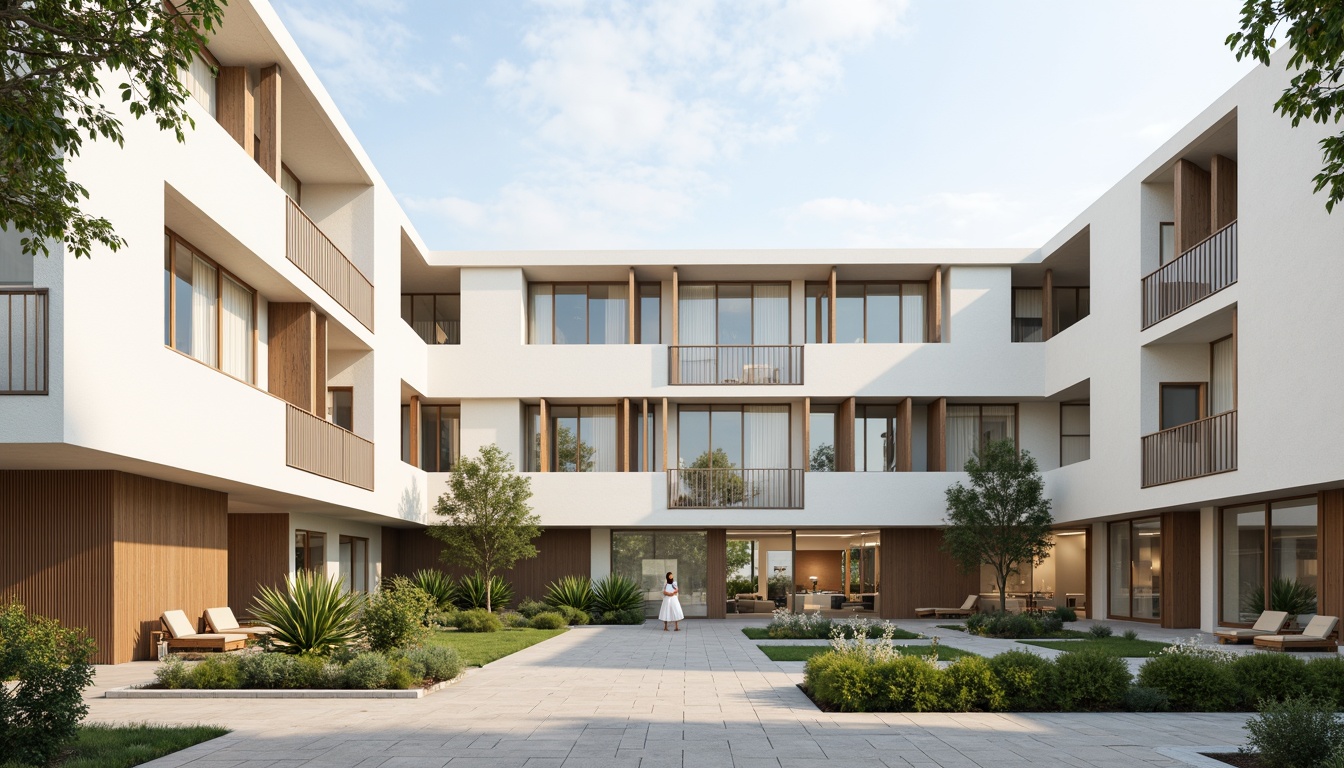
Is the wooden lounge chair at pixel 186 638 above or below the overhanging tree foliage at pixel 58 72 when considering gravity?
below

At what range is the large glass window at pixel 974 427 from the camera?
31297mm

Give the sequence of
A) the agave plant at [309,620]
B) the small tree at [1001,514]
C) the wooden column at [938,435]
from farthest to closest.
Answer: the wooden column at [938,435] < the small tree at [1001,514] < the agave plant at [309,620]

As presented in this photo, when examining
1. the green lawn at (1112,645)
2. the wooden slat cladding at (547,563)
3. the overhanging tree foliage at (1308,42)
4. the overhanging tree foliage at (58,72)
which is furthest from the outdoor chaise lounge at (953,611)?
the overhanging tree foliage at (58,72)

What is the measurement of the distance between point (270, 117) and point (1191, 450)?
17.7m

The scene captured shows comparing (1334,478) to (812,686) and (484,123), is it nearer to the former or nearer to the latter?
(812,686)

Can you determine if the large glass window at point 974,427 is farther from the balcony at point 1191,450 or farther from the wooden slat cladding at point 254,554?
the wooden slat cladding at point 254,554

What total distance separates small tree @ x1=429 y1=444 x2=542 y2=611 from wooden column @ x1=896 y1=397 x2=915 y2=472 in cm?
994

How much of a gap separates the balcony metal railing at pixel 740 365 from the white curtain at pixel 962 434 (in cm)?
484

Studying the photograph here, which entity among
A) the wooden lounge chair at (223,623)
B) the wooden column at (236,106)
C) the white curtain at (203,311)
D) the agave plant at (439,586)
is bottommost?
the agave plant at (439,586)

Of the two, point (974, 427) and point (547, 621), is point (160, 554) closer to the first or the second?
point (547, 621)

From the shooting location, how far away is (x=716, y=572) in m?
30.5

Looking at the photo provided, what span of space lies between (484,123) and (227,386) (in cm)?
634

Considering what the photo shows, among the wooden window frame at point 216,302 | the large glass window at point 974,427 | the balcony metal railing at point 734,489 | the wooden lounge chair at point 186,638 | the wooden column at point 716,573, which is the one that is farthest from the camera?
the large glass window at point 974,427

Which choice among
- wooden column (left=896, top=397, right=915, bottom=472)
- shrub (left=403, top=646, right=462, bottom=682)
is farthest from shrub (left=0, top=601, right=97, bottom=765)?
wooden column (left=896, top=397, right=915, bottom=472)
